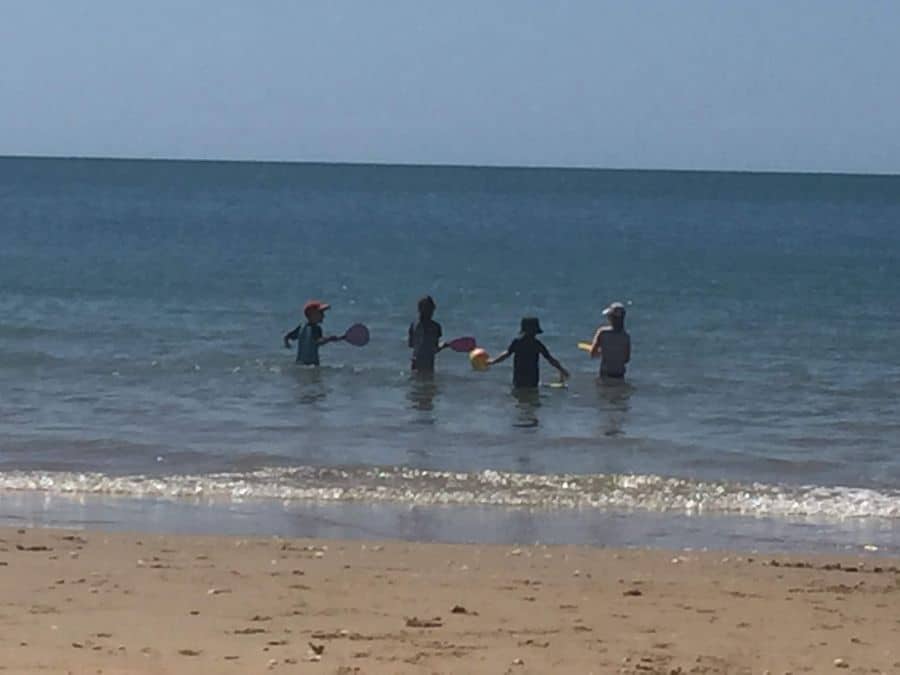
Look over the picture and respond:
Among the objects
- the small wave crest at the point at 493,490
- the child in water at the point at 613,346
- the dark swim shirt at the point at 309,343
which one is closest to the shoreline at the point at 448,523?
the small wave crest at the point at 493,490

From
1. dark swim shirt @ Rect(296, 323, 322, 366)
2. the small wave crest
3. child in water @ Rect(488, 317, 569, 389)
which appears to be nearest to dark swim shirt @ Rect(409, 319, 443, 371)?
child in water @ Rect(488, 317, 569, 389)

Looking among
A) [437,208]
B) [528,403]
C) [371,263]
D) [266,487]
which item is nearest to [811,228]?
[437,208]

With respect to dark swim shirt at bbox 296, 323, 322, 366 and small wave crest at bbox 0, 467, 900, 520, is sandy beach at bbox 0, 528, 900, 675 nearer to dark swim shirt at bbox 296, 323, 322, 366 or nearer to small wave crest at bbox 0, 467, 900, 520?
small wave crest at bbox 0, 467, 900, 520

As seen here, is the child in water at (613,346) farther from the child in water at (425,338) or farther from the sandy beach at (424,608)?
the sandy beach at (424,608)

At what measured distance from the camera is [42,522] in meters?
11.3

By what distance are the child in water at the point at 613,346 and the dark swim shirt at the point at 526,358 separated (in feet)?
2.37

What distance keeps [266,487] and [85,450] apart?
2556 millimetres

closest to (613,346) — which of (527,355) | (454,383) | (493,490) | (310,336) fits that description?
(527,355)

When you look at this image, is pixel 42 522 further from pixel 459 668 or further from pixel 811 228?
pixel 811 228

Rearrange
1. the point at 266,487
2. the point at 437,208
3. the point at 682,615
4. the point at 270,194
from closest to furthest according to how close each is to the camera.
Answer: the point at 682,615 < the point at 266,487 < the point at 437,208 < the point at 270,194

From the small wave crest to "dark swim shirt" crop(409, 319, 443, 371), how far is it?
15.3ft

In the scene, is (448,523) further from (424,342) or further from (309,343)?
(309,343)

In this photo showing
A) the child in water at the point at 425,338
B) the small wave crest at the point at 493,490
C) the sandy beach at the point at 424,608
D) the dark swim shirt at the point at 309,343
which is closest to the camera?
the sandy beach at the point at 424,608

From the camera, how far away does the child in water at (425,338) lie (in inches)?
712
